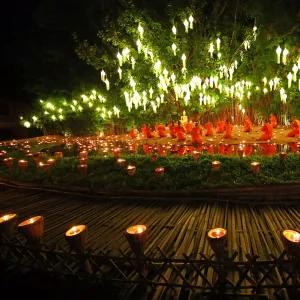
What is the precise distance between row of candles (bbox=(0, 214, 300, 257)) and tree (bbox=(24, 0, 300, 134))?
7.74m

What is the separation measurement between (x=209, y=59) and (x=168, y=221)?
8138 millimetres

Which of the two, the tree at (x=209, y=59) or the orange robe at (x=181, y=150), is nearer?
the orange robe at (x=181, y=150)

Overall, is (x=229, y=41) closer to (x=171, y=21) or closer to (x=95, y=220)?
(x=171, y=21)

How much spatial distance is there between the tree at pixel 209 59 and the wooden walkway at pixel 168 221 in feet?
21.4

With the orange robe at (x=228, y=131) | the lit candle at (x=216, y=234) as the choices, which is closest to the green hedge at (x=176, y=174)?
the lit candle at (x=216, y=234)

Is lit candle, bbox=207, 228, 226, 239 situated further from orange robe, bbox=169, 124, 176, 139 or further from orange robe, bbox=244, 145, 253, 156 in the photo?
orange robe, bbox=169, 124, 176, 139

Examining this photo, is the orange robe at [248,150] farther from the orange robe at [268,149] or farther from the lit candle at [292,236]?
the lit candle at [292,236]

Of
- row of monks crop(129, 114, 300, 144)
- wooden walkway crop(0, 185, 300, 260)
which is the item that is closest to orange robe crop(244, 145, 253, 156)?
row of monks crop(129, 114, 300, 144)

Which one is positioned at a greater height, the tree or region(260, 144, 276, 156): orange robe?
the tree

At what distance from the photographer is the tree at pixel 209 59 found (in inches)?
391

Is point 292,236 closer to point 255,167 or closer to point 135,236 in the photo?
point 135,236

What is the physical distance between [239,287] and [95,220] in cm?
197

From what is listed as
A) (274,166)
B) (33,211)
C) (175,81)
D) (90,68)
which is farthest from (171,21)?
(33,211)

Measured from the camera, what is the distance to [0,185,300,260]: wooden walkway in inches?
103
